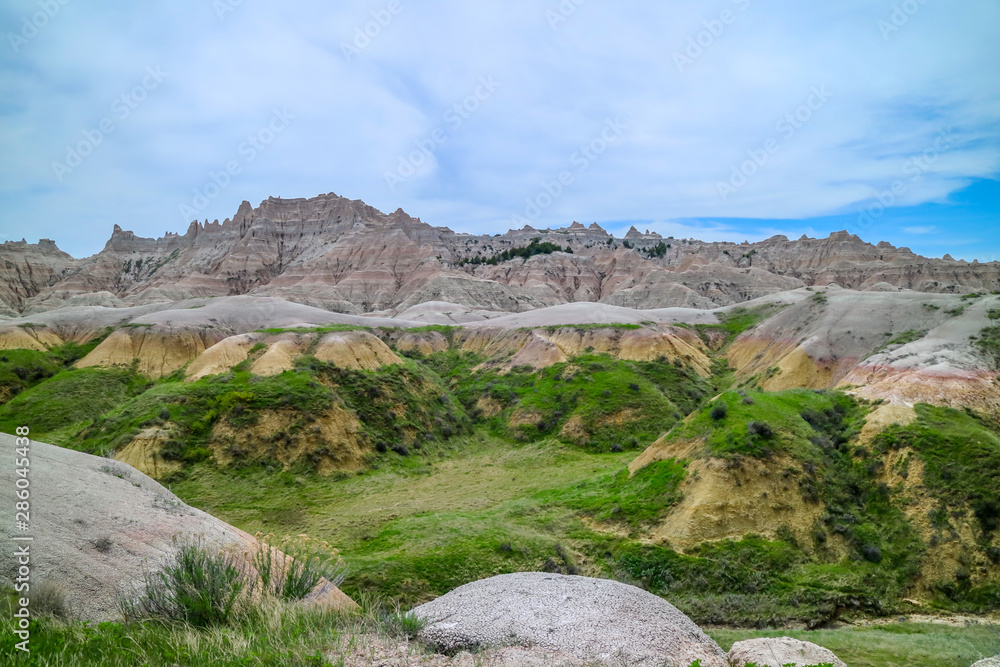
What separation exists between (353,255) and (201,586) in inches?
5050

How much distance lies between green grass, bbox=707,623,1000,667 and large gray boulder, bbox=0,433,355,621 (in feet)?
36.3

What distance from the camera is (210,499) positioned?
89.4ft

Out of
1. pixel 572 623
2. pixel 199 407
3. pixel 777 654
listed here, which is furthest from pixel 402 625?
pixel 199 407

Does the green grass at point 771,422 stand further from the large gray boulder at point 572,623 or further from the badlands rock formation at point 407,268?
the badlands rock formation at point 407,268

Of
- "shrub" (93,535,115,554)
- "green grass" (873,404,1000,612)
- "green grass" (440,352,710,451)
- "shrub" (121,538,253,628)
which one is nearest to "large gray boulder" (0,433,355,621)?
"shrub" (93,535,115,554)

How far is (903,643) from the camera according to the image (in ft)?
41.7

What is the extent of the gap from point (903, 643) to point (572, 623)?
30.1 ft

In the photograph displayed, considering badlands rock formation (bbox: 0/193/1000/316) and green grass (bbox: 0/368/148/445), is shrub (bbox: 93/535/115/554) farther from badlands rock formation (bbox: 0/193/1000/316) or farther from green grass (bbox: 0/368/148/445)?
badlands rock formation (bbox: 0/193/1000/316)

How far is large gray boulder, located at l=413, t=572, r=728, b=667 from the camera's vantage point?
888 centimetres

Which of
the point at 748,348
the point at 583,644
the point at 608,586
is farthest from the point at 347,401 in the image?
the point at 748,348

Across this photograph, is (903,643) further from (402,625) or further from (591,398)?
(591,398)

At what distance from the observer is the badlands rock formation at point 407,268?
352ft

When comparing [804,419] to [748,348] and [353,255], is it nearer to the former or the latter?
[748,348]

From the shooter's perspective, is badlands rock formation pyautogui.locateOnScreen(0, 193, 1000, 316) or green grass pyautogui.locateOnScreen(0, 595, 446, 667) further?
badlands rock formation pyautogui.locateOnScreen(0, 193, 1000, 316)
